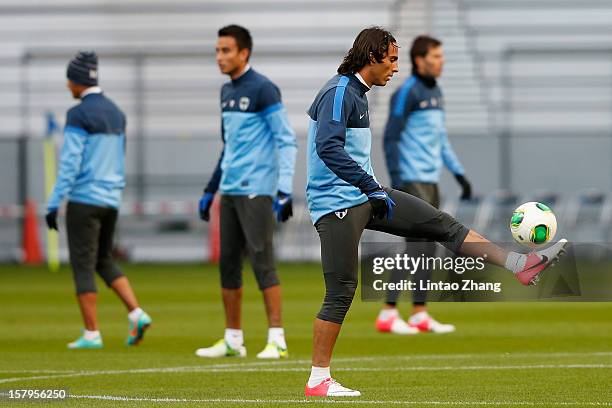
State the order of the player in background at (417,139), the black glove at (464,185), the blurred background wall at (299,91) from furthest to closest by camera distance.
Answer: the blurred background wall at (299,91)
the black glove at (464,185)
the player in background at (417,139)

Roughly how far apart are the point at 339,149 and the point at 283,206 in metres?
2.13

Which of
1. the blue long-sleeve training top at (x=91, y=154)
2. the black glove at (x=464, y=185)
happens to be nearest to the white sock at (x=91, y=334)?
the blue long-sleeve training top at (x=91, y=154)

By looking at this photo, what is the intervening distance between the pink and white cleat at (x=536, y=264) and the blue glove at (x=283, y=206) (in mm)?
2325

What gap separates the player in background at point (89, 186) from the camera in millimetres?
11242

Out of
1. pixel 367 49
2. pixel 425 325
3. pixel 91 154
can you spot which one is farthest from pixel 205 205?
pixel 367 49

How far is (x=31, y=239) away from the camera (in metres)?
24.8

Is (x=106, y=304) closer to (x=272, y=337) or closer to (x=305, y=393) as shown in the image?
(x=272, y=337)

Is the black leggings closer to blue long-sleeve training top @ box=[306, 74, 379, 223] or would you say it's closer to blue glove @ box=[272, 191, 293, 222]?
blue long-sleeve training top @ box=[306, 74, 379, 223]

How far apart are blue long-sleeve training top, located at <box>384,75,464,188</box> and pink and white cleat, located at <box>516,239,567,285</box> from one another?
4.31m

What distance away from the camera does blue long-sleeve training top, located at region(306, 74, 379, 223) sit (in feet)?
25.3

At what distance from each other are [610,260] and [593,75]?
1834 cm

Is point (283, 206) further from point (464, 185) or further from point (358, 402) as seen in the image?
point (464, 185)

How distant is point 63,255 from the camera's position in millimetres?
26031

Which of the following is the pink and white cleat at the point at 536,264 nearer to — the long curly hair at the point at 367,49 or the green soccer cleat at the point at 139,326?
the long curly hair at the point at 367,49
